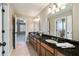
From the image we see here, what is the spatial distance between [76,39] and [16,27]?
377cm

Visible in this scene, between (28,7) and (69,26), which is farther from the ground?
(28,7)

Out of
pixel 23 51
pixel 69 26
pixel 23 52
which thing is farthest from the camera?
pixel 23 51

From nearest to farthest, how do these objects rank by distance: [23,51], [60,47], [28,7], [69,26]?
[60,47], [69,26], [28,7], [23,51]

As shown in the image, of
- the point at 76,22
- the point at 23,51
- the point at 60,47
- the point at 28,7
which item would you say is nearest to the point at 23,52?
the point at 23,51

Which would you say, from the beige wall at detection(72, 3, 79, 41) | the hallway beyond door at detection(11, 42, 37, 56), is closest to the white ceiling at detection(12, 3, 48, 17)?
the beige wall at detection(72, 3, 79, 41)

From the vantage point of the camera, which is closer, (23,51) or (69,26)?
(69,26)

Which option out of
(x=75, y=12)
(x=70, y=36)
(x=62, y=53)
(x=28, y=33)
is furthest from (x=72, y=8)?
(x=28, y=33)

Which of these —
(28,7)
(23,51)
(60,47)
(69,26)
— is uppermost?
(28,7)

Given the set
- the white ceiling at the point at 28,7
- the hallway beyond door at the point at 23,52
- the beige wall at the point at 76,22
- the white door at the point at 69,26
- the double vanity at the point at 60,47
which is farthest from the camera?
the hallway beyond door at the point at 23,52

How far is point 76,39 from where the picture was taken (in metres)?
2.65

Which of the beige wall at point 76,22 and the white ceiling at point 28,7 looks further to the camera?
the white ceiling at point 28,7

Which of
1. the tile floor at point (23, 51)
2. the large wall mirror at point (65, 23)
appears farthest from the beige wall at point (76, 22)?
the tile floor at point (23, 51)

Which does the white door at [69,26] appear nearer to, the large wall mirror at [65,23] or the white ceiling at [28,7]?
the large wall mirror at [65,23]

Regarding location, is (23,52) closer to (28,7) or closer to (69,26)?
(28,7)
